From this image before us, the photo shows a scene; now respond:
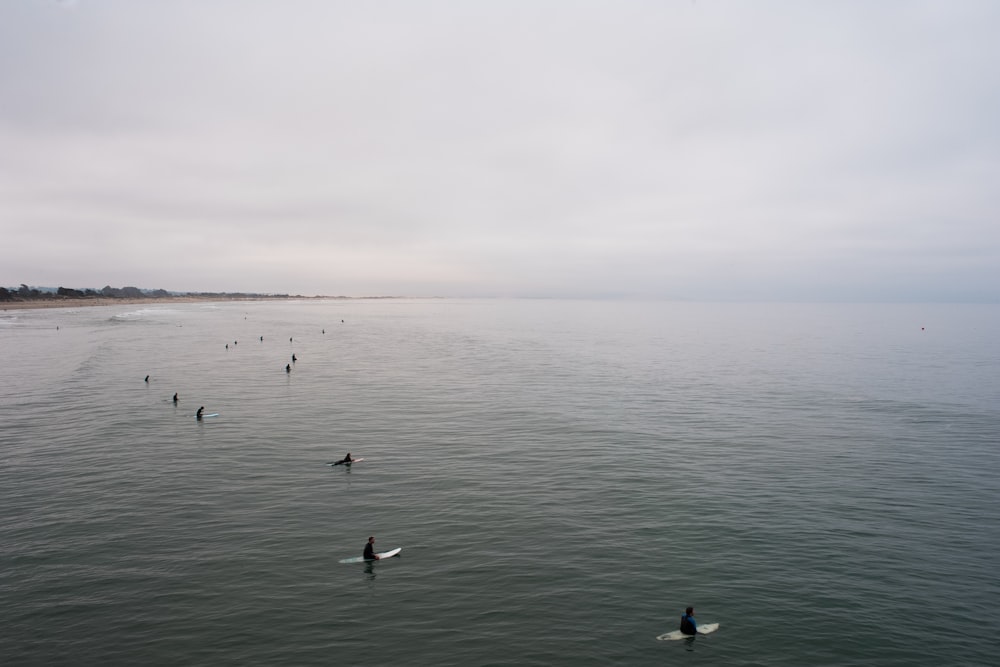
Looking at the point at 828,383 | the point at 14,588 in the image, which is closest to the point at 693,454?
the point at 14,588

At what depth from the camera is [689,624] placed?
2178cm

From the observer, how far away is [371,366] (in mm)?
97062

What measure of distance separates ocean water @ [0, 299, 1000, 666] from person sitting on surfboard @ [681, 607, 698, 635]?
1.46 ft

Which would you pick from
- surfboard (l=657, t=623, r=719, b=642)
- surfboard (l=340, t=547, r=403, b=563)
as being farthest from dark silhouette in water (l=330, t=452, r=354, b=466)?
surfboard (l=657, t=623, r=719, b=642)

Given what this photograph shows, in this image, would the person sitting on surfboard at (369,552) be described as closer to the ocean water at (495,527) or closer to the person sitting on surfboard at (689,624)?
the ocean water at (495,527)

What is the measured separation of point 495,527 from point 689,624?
12.0 metres

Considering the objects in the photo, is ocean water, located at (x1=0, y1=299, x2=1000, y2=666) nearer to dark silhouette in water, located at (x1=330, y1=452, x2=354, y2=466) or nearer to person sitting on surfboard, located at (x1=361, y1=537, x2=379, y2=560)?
person sitting on surfboard, located at (x1=361, y1=537, x2=379, y2=560)

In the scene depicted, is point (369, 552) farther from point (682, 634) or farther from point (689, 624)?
point (689, 624)

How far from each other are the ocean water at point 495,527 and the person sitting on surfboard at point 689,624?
444 millimetres

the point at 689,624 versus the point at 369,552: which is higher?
the point at 369,552

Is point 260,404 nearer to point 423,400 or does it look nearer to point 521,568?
point 423,400

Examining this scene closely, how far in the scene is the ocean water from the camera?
21797 millimetres

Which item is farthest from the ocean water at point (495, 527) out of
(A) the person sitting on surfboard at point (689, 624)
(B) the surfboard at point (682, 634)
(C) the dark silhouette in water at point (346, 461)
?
(C) the dark silhouette in water at point (346, 461)

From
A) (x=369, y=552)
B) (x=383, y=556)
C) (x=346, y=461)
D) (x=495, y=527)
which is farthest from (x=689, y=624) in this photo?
(x=346, y=461)
